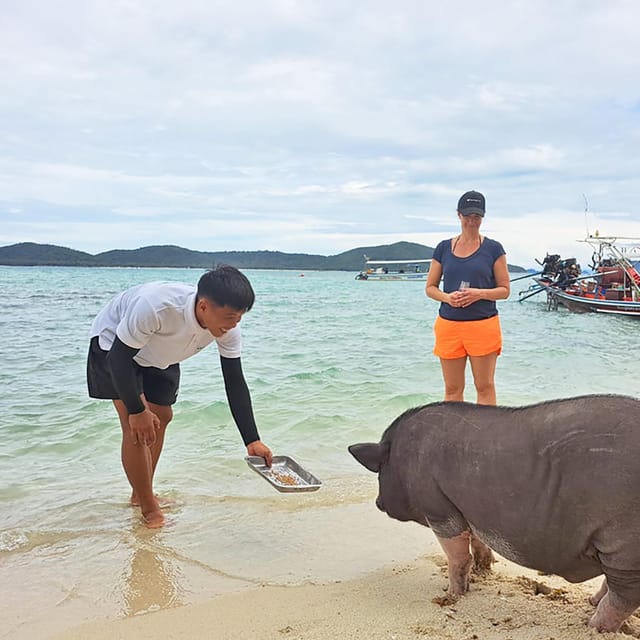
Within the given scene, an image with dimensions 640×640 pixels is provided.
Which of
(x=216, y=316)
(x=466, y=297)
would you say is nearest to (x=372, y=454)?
(x=216, y=316)

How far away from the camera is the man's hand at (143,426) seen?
155 inches

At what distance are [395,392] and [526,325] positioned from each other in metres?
17.4

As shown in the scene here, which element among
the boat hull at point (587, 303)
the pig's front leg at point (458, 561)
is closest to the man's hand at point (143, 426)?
the pig's front leg at point (458, 561)

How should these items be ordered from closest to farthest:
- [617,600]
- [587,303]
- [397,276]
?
1. [617,600]
2. [587,303]
3. [397,276]

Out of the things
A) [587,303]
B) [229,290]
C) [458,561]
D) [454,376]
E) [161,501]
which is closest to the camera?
[458,561]

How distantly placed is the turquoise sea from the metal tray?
41 centimetres

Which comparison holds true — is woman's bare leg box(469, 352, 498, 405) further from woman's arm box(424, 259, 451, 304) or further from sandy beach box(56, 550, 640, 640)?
sandy beach box(56, 550, 640, 640)

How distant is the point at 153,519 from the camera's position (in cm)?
461

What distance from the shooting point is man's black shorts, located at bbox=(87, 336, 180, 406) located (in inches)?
166

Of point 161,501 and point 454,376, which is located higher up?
point 454,376

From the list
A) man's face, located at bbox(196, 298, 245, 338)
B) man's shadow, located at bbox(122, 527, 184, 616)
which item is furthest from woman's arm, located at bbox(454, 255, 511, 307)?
man's shadow, located at bbox(122, 527, 184, 616)

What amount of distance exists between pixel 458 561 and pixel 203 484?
9.91 ft

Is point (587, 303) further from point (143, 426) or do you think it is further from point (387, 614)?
point (387, 614)

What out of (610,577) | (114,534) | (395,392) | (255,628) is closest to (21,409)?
(114,534)
